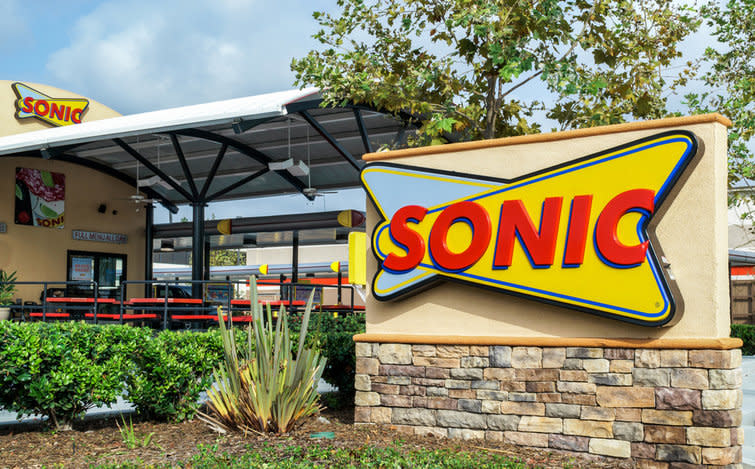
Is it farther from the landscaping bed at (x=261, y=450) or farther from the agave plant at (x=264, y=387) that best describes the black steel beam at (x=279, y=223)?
the landscaping bed at (x=261, y=450)

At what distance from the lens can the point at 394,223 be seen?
7250 millimetres

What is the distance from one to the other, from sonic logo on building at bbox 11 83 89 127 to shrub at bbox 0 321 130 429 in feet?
58.5

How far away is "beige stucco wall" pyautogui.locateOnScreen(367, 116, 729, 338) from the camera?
571 centimetres

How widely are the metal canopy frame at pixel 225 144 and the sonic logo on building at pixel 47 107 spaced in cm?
359

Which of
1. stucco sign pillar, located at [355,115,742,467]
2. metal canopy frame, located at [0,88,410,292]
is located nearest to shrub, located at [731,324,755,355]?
metal canopy frame, located at [0,88,410,292]

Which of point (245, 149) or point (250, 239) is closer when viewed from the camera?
point (245, 149)

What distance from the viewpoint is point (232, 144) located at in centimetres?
1672

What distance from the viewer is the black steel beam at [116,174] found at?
20203mm

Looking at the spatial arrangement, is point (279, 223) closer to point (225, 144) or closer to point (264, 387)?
point (225, 144)

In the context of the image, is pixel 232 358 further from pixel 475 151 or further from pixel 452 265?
pixel 475 151

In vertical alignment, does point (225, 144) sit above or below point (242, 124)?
above

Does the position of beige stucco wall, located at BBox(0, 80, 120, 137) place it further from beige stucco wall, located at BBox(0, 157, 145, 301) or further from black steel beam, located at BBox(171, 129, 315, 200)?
black steel beam, located at BBox(171, 129, 315, 200)

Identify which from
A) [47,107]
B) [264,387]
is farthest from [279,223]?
[264,387]

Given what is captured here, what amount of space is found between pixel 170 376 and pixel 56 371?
1.14 meters
